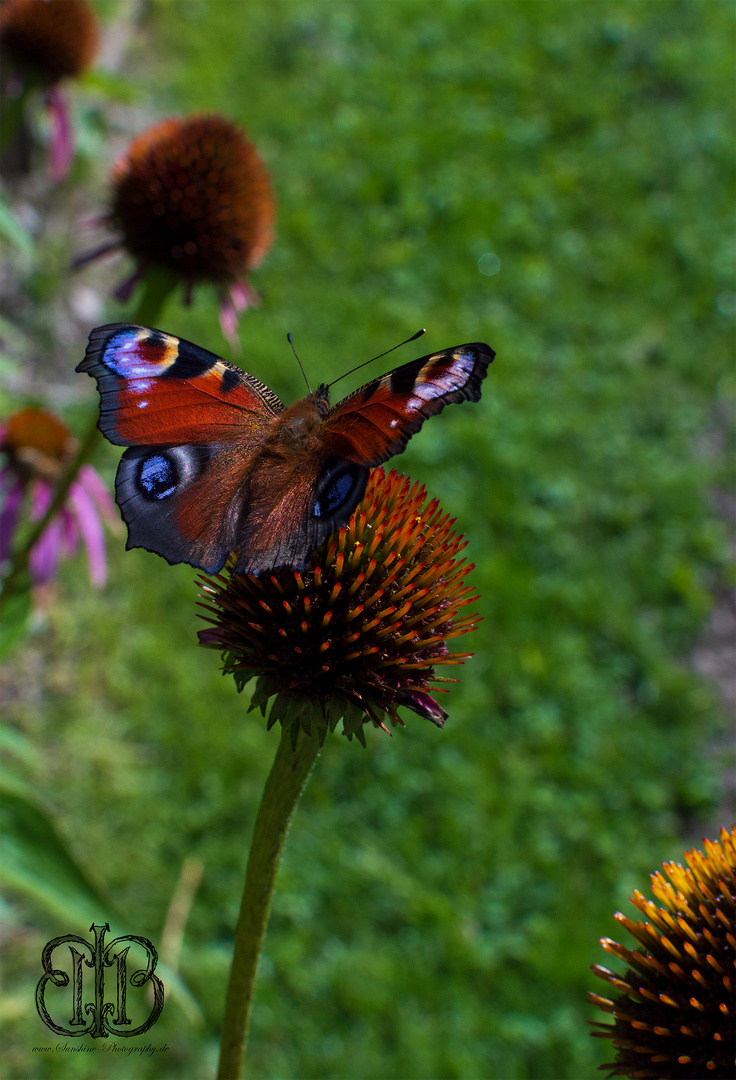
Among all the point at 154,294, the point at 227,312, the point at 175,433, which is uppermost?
the point at 227,312

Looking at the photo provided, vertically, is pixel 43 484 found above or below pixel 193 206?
below

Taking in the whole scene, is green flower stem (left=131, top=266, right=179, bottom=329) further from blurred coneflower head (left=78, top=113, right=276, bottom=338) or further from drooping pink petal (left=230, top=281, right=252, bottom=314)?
drooping pink petal (left=230, top=281, right=252, bottom=314)

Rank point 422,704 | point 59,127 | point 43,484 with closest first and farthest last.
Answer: point 422,704, point 43,484, point 59,127

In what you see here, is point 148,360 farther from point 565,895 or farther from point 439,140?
point 439,140

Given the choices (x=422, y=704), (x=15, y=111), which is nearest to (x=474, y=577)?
(x=15, y=111)

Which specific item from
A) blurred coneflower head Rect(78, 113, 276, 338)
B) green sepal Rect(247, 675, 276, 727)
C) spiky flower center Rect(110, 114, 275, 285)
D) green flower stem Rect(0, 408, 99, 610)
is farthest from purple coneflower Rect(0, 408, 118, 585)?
green sepal Rect(247, 675, 276, 727)

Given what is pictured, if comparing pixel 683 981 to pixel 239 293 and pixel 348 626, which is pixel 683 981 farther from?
pixel 239 293

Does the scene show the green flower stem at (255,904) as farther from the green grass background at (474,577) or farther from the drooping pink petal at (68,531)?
the drooping pink petal at (68,531)
